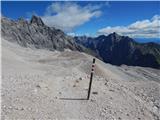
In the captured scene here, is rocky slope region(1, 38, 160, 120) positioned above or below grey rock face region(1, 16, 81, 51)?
below

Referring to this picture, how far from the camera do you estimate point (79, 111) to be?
12234 mm

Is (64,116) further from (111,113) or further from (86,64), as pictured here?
(86,64)

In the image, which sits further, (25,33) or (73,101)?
(25,33)

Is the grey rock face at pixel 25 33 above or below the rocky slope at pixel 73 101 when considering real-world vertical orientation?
above

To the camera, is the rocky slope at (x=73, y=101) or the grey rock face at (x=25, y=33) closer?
the rocky slope at (x=73, y=101)

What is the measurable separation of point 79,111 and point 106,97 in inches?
94.6

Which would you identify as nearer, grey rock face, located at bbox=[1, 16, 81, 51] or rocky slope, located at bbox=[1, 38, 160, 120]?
rocky slope, located at bbox=[1, 38, 160, 120]

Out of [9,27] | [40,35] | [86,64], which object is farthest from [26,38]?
[86,64]

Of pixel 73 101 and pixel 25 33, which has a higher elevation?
pixel 25 33

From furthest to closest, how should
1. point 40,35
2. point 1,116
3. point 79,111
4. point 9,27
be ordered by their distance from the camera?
point 40,35 < point 9,27 < point 79,111 < point 1,116

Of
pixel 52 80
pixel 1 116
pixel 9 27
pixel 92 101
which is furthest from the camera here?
pixel 9 27

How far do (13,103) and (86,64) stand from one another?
28535 millimetres

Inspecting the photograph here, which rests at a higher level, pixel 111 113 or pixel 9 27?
pixel 9 27

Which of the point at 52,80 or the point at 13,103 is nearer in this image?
the point at 13,103
